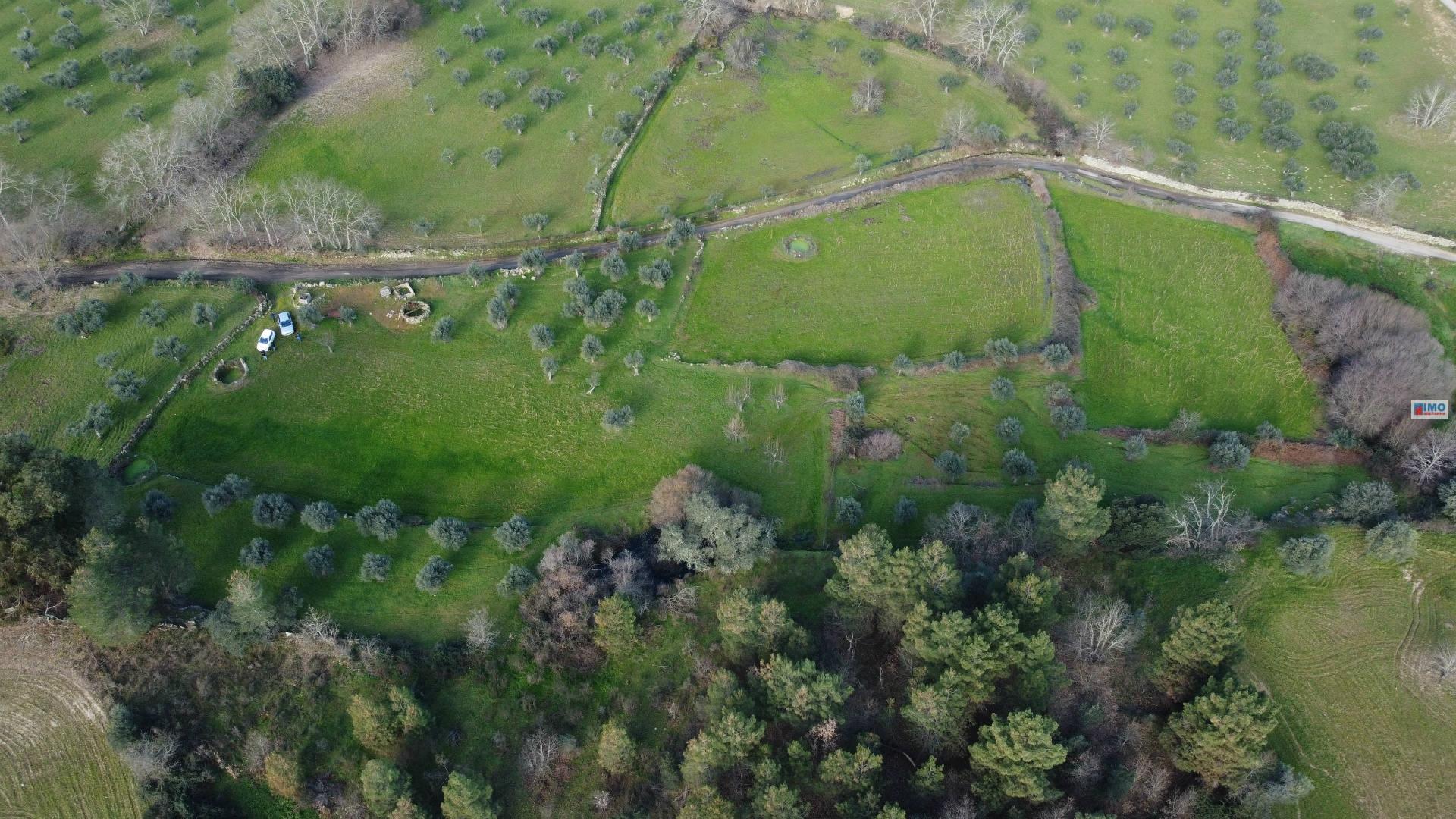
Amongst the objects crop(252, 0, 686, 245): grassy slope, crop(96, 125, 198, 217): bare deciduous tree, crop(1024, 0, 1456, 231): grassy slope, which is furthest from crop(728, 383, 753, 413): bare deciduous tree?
crop(1024, 0, 1456, 231): grassy slope

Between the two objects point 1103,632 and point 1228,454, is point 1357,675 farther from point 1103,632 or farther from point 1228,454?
point 1103,632

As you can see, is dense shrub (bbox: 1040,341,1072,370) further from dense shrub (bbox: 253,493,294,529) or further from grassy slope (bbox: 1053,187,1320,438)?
dense shrub (bbox: 253,493,294,529)

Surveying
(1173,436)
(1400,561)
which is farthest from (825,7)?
(1400,561)

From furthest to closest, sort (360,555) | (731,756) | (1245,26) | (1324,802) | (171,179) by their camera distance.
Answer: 1. (1245,26)
2. (171,179)
3. (360,555)
4. (1324,802)
5. (731,756)

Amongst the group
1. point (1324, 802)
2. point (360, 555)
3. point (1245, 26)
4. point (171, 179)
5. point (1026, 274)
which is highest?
point (1245, 26)

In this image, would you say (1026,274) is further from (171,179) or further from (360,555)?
(171,179)

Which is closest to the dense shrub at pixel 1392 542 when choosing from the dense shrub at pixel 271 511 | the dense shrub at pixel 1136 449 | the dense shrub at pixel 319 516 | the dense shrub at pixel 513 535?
the dense shrub at pixel 1136 449
